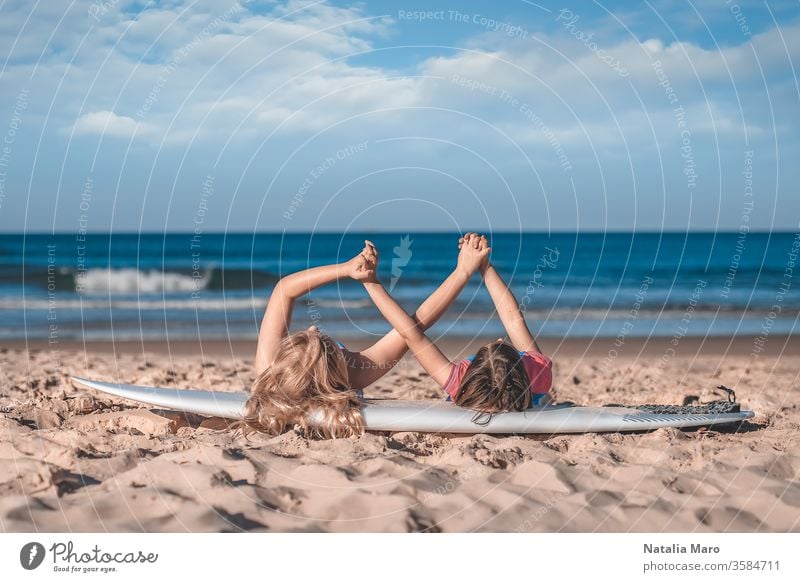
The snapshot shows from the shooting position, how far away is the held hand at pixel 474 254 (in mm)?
6141

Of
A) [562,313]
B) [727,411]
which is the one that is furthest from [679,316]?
[727,411]

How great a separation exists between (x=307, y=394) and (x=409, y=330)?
0.92m

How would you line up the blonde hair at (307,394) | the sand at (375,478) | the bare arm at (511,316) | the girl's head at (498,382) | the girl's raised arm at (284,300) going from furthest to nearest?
the bare arm at (511,316), the girl's raised arm at (284,300), the girl's head at (498,382), the blonde hair at (307,394), the sand at (375,478)

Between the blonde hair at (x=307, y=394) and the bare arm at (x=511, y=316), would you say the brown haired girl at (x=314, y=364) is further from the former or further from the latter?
the bare arm at (x=511, y=316)

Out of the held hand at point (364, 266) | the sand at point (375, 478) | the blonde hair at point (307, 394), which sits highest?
the held hand at point (364, 266)

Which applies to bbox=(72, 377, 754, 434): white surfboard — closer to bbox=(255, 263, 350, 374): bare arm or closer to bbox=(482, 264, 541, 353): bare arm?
Answer: bbox=(255, 263, 350, 374): bare arm

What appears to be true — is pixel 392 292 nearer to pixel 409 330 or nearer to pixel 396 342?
pixel 396 342

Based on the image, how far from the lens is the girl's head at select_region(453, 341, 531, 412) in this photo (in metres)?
5.76

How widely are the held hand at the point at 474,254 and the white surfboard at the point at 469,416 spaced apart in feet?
3.70

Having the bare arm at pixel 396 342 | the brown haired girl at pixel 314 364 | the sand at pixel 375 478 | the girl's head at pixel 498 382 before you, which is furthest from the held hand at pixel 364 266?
the sand at pixel 375 478

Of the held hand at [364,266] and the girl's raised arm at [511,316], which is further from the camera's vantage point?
the girl's raised arm at [511,316]

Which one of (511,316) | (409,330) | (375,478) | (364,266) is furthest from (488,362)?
(375,478)

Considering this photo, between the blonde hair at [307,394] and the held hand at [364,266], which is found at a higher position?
the held hand at [364,266]

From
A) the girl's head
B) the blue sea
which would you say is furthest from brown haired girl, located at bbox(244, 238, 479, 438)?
the blue sea
